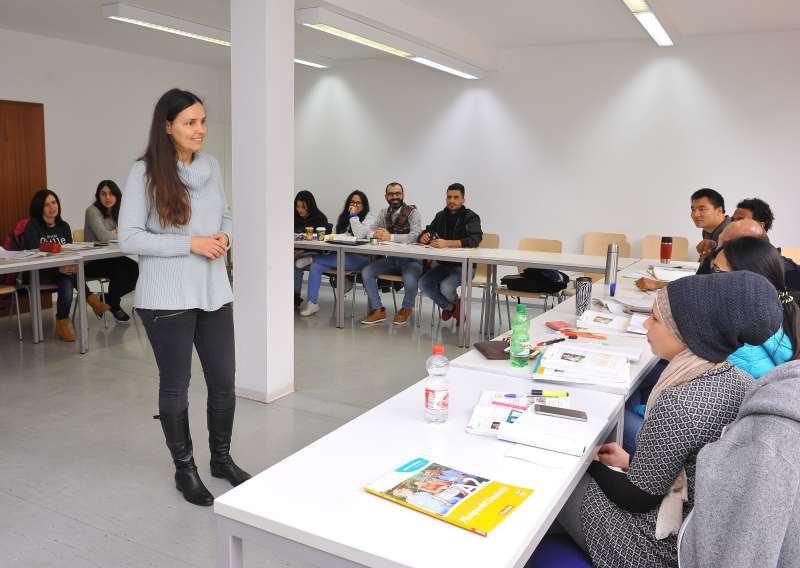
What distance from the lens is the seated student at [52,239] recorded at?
218 inches

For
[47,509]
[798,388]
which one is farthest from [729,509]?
[47,509]

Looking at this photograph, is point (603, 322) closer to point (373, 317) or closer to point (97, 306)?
point (373, 317)

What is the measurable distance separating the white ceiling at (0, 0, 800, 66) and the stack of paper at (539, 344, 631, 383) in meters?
3.49

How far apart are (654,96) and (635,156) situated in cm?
62

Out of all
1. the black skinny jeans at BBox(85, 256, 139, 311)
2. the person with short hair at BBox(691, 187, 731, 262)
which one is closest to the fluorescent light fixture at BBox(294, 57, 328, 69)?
the black skinny jeans at BBox(85, 256, 139, 311)

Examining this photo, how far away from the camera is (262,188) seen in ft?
12.5

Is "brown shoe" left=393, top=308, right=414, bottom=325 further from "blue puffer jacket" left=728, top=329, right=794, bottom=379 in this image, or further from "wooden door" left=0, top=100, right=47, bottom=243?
"blue puffer jacket" left=728, top=329, right=794, bottom=379

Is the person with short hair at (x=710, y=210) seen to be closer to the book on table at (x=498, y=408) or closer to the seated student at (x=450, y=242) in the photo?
the seated student at (x=450, y=242)

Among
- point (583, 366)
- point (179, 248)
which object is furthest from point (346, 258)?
point (583, 366)

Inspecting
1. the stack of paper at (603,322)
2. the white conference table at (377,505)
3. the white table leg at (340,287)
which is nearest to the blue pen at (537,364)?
the white conference table at (377,505)

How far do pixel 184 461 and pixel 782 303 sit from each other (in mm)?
2429

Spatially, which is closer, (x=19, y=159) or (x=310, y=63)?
(x=19, y=159)

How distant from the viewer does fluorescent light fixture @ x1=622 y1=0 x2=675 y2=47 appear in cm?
501

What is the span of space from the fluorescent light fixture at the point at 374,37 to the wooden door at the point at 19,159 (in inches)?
135
